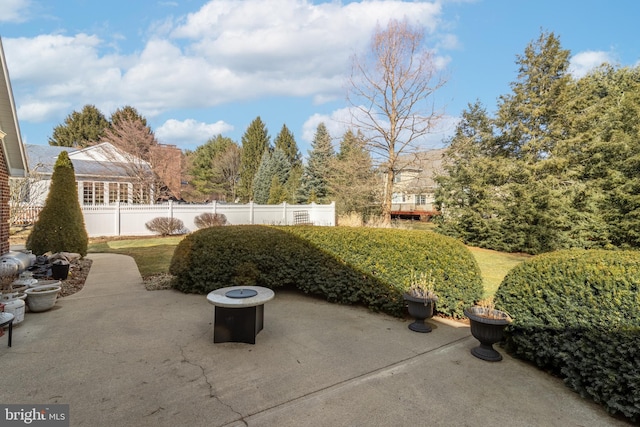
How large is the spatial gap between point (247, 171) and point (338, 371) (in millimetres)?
40139

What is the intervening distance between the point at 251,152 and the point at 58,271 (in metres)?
36.9

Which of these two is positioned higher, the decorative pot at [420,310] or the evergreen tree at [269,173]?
the evergreen tree at [269,173]

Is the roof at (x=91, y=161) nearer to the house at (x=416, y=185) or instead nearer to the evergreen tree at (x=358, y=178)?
the evergreen tree at (x=358, y=178)

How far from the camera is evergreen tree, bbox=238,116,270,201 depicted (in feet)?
135

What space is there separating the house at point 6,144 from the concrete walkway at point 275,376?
403 centimetres

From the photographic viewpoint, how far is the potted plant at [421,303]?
4547 mm

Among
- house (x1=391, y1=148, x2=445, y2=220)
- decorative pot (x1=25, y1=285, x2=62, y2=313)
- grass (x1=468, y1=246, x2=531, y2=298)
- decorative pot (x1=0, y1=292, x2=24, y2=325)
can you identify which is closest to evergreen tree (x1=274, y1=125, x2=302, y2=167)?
house (x1=391, y1=148, x2=445, y2=220)

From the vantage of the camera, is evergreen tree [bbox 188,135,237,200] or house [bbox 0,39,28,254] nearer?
house [bbox 0,39,28,254]

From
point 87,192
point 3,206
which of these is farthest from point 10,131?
point 87,192

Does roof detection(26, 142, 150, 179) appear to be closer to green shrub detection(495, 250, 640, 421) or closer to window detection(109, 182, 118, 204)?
window detection(109, 182, 118, 204)

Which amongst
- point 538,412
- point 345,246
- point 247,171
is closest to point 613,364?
point 538,412

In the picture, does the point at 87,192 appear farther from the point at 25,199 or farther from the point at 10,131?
the point at 10,131

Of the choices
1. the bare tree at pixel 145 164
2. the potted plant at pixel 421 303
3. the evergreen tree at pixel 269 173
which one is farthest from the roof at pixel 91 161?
the potted plant at pixel 421 303

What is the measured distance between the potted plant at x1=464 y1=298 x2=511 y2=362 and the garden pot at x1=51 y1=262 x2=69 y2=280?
7.84m
